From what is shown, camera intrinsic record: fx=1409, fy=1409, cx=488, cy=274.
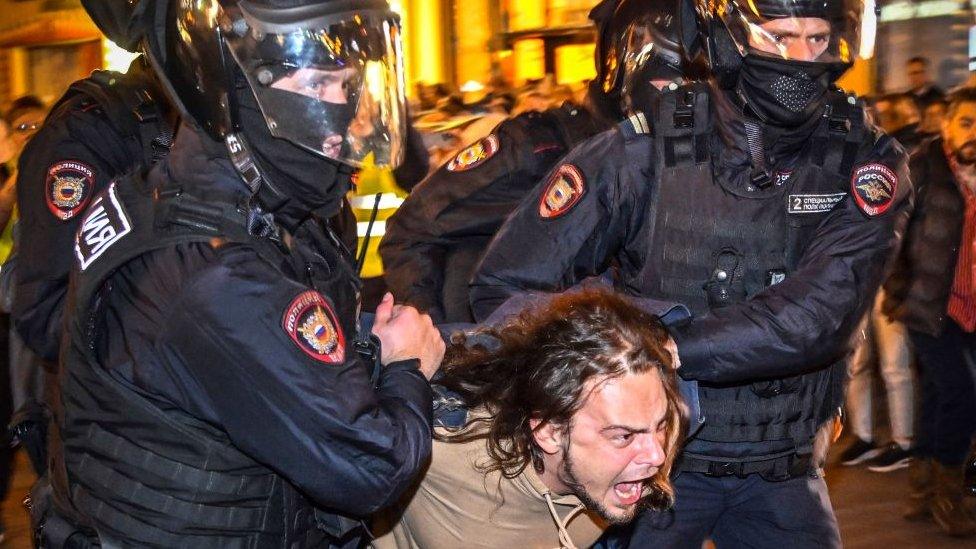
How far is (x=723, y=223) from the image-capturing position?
3.16 m

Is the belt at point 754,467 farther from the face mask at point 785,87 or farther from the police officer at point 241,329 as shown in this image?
the police officer at point 241,329

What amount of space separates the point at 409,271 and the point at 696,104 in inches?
56.8

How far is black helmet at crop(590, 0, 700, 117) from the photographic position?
4.36 metres

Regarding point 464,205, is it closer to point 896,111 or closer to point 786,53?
point 786,53

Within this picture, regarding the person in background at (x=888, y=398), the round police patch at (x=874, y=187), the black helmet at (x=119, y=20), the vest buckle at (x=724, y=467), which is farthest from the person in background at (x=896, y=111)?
the black helmet at (x=119, y=20)

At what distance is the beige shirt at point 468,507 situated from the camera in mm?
2746

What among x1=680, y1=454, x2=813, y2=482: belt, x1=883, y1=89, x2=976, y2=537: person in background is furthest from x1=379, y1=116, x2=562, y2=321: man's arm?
x1=883, y1=89, x2=976, y2=537: person in background

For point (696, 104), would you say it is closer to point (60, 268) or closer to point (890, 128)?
point (60, 268)

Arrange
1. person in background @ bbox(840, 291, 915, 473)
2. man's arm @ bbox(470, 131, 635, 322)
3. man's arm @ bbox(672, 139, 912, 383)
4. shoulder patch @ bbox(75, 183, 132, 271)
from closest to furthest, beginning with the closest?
shoulder patch @ bbox(75, 183, 132, 271) → man's arm @ bbox(672, 139, 912, 383) → man's arm @ bbox(470, 131, 635, 322) → person in background @ bbox(840, 291, 915, 473)

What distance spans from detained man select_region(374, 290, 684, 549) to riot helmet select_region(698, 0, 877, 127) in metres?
0.68

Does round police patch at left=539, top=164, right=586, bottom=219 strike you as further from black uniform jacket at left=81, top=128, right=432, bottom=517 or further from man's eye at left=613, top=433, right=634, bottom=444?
black uniform jacket at left=81, top=128, right=432, bottom=517

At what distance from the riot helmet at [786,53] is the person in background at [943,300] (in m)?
3.20

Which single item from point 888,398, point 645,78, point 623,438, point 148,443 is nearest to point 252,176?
point 148,443

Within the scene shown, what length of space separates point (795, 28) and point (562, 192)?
2.11 ft
